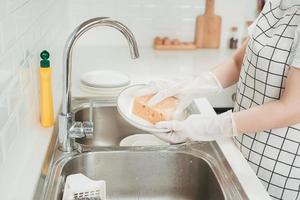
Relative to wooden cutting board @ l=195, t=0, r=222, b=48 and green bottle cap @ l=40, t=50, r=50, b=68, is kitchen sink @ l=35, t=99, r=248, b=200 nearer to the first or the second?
green bottle cap @ l=40, t=50, r=50, b=68

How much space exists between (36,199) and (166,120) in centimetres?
49

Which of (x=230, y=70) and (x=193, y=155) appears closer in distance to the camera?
(x=193, y=155)

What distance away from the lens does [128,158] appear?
1281 mm

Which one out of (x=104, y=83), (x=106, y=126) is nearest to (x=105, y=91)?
(x=104, y=83)

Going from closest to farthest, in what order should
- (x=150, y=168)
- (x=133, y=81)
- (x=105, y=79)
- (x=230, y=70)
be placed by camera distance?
(x=150, y=168) < (x=230, y=70) < (x=105, y=79) < (x=133, y=81)

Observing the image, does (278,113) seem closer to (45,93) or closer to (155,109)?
(155,109)

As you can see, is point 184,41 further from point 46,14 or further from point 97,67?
point 46,14

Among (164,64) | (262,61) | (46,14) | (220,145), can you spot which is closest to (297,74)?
(262,61)

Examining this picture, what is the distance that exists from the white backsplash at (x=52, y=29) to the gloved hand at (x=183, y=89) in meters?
0.39

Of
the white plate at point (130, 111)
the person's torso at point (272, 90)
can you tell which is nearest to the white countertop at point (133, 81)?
the person's torso at point (272, 90)

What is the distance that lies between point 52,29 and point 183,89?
0.59 m

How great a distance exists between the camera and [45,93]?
128 centimetres

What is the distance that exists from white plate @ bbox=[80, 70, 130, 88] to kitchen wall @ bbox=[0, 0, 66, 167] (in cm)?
30

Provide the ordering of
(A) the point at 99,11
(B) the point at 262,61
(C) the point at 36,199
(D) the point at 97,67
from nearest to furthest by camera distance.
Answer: (C) the point at 36,199
(B) the point at 262,61
(D) the point at 97,67
(A) the point at 99,11
